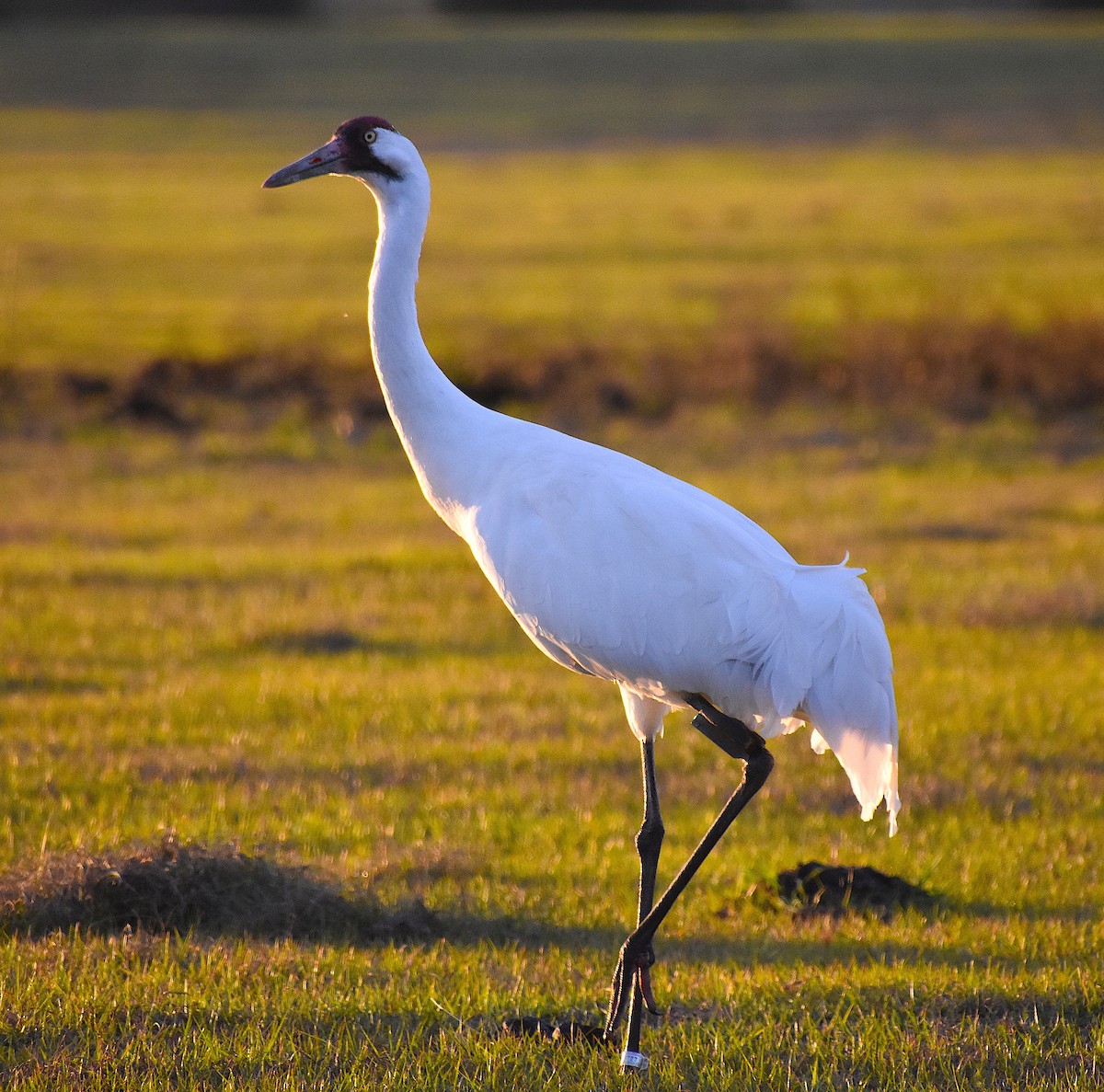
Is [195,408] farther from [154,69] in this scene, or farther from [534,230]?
[154,69]

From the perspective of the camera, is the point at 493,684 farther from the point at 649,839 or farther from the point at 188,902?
the point at 649,839

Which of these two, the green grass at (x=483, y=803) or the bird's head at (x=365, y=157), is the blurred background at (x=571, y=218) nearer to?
the green grass at (x=483, y=803)

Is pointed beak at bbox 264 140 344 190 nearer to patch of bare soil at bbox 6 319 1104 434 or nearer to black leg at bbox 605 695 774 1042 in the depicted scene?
black leg at bbox 605 695 774 1042

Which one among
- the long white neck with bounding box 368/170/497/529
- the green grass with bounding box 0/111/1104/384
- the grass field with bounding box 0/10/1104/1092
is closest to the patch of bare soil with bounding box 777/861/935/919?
the grass field with bounding box 0/10/1104/1092

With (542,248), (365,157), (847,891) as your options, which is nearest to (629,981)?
(847,891)

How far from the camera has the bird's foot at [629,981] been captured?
480 cm

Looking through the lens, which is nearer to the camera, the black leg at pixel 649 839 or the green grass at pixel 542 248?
the black leg at pixel 649 839

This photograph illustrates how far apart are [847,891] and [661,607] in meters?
1.64

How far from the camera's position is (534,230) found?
30.1 m

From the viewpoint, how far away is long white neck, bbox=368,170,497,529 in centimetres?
527

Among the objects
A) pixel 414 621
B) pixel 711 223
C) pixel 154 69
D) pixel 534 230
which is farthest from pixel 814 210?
pixel 154 69

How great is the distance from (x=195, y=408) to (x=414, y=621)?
704 centimetres

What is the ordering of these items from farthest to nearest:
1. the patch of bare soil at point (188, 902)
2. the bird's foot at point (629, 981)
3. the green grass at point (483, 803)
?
the patch of bare soil at point (188, 902) → the bird's foot at point (629, 981) → the green grass at point (483, 803)

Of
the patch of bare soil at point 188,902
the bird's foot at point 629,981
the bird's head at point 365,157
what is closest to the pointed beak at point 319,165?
the bird's head at point 365,157
